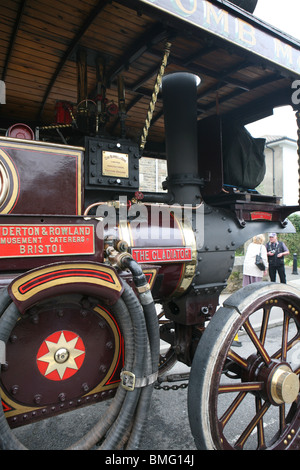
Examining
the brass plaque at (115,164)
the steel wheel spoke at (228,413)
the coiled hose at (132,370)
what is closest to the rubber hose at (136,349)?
the coiled hose at (132,370)

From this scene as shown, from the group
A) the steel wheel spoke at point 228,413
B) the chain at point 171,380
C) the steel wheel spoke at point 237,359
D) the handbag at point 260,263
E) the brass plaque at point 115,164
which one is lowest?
the chain at point 171,380

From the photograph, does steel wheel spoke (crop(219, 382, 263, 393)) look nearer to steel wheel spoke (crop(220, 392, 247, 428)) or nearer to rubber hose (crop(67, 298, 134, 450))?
steel wheel spoke (crop(220, 392, 247, 428))

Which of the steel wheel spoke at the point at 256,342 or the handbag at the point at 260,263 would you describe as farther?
the handbag at the point at 260,263

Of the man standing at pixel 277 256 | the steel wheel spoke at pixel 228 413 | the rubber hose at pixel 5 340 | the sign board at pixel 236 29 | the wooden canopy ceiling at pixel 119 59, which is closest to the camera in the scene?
the rubber hose at pixel 5 340

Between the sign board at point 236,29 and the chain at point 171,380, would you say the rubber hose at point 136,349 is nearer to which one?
the chain at point 171,380

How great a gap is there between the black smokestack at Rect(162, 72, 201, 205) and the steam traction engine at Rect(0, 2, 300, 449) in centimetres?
22

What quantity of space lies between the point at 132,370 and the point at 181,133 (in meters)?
1.75

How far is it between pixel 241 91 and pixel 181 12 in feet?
4.94

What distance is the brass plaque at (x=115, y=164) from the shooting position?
1.94 m

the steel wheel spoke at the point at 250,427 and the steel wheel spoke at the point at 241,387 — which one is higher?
the steel wheel spoke at the point at 241,387

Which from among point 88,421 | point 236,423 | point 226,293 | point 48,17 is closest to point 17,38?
point 48,17

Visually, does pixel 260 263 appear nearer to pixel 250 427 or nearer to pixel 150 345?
pixel 250 427

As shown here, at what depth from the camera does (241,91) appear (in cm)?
282
